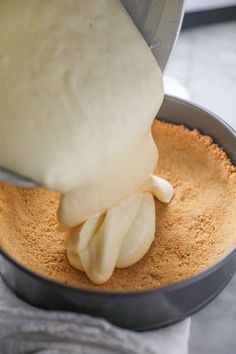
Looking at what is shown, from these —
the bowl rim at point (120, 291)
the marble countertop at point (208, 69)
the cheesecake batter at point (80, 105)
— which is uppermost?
the cheesecake batter at point (80, 105)

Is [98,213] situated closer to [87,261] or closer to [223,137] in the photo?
[87,261]

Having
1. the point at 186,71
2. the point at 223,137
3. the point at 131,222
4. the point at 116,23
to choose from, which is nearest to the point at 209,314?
the point at 131,222

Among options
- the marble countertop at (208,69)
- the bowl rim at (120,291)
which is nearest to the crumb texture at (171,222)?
the bowl rim at (120,291)

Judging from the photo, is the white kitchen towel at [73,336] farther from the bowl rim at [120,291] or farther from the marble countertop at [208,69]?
→ the marble countertop at [208,69]

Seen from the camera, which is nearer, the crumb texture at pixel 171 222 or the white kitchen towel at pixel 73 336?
the white kitchen towel at pixel 73 336

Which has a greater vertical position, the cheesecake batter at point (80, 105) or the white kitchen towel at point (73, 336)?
the cheesecake batter at point (80, 105)

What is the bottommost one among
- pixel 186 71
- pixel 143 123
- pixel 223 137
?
pixel 186 71

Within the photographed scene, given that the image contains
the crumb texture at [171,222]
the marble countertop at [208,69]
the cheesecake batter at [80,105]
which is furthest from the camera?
the marble countertop at [208,69]

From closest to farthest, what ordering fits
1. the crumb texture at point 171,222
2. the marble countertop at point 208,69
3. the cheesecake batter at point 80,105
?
the cheesecake batter at point 80,105, the crumb texture at point 171,222, the marble countertop at point 208,69
